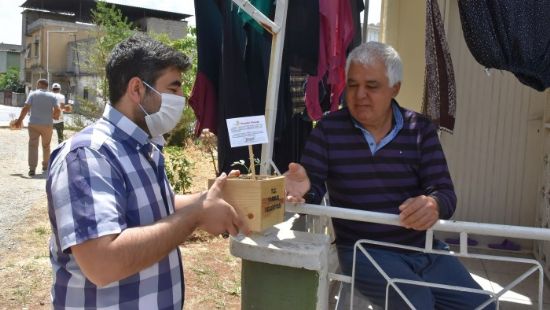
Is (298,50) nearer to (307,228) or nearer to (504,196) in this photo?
(307,228)

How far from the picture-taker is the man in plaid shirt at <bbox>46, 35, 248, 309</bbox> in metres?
1.33

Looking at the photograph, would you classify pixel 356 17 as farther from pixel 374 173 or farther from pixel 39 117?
pixel 39 117

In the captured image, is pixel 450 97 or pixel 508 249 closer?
pixel 450 97

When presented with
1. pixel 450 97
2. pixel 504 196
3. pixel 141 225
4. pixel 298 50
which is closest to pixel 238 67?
pixel 298 50

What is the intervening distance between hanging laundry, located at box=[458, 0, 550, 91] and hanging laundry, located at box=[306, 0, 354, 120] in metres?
0.65

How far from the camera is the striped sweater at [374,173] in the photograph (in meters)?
2.24

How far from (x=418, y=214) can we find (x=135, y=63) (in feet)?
3.79

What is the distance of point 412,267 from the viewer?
2.17 metres

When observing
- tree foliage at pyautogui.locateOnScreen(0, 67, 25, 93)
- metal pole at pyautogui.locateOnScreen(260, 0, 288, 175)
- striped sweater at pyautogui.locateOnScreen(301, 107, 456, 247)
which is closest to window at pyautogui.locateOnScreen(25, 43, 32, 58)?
tree foliage at pyautogui.locateOnScreen(0, 67, 25, 93)

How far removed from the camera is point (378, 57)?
7.53 feet

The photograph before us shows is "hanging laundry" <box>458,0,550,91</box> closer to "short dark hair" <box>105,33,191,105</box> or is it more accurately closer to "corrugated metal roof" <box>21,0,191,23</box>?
"short dark hair" <box>105,33,191,105</box>

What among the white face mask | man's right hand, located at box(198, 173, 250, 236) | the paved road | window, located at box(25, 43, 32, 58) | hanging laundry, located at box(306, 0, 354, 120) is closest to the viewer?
man's right hand, located at box(198, 173, 250, 236)

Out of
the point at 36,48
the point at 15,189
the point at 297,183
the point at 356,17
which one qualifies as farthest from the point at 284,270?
the point at 36,48

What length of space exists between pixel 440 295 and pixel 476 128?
2522 mm
